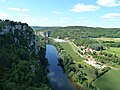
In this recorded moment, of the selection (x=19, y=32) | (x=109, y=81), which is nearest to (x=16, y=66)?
(x=19, y=32)

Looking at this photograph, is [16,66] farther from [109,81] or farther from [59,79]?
[109,81]

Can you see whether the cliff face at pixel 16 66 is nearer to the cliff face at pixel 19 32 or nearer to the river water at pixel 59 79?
the cliff face at pixel 19 32

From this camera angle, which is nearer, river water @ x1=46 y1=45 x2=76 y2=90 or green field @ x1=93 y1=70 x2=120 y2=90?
river water @ x1=46 y1=45 x2=76 y2=90

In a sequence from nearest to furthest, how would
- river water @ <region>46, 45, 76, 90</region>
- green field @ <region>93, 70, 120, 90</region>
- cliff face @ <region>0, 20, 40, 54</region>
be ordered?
river water @ <region>46, 45, 76, 90</region> → green field @ <region>93, 70, 120, 90</region> → cliff face @ <region>0, 20, 40, 54</region>

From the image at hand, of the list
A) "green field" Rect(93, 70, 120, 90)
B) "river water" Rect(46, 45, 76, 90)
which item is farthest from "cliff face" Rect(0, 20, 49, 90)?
"green field" Rect(93, 70, 120, 90)

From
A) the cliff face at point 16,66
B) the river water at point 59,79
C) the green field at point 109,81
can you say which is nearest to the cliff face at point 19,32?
the cliff face at point 16,66

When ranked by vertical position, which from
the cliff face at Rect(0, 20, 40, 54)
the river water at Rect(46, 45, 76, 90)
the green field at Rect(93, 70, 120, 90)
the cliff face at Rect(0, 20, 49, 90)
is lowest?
the green field at Rect(93, 70, 120, 90)

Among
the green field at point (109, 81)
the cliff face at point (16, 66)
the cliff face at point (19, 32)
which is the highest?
the cliff face at point (19, 32)

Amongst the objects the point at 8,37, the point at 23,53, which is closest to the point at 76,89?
the point at 23,53

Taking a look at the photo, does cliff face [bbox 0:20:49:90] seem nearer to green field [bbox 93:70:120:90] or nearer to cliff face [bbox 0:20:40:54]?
cliff face [bbox 0:20:40:54]
